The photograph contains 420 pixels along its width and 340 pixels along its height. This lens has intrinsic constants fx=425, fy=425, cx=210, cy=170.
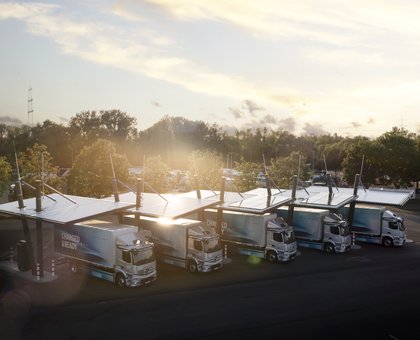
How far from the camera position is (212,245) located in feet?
88.9

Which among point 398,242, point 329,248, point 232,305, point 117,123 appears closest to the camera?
point 232,305

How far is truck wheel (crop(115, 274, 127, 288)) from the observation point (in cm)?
2352

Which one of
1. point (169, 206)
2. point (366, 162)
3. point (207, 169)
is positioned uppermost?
point (169, 206)

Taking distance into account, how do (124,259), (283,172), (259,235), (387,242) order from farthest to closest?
1. (283,172)
2. (387,242)
3. (259,235)
4. (124,259)

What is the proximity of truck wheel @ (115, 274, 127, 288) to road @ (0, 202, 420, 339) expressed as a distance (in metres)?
0.45

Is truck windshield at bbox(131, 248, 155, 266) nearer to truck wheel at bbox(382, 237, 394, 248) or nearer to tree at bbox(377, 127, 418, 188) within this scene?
truck wheel at bbox(382, 237, 394, 248)

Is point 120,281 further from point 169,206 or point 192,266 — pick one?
point 169,206

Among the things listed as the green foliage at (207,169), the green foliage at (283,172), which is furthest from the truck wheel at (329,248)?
the green foliage at (283,172)

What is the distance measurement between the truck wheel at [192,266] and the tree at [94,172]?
25.0 metres

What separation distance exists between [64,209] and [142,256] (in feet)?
23.1

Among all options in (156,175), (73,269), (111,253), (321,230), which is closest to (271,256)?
(321,230)

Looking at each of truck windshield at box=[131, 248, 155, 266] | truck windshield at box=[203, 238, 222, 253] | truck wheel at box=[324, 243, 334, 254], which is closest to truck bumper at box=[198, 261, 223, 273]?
truck windshield at box=[203, 238, 222, 253]

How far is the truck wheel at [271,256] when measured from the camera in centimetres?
2994

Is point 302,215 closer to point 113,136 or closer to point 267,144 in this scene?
point 113,136
